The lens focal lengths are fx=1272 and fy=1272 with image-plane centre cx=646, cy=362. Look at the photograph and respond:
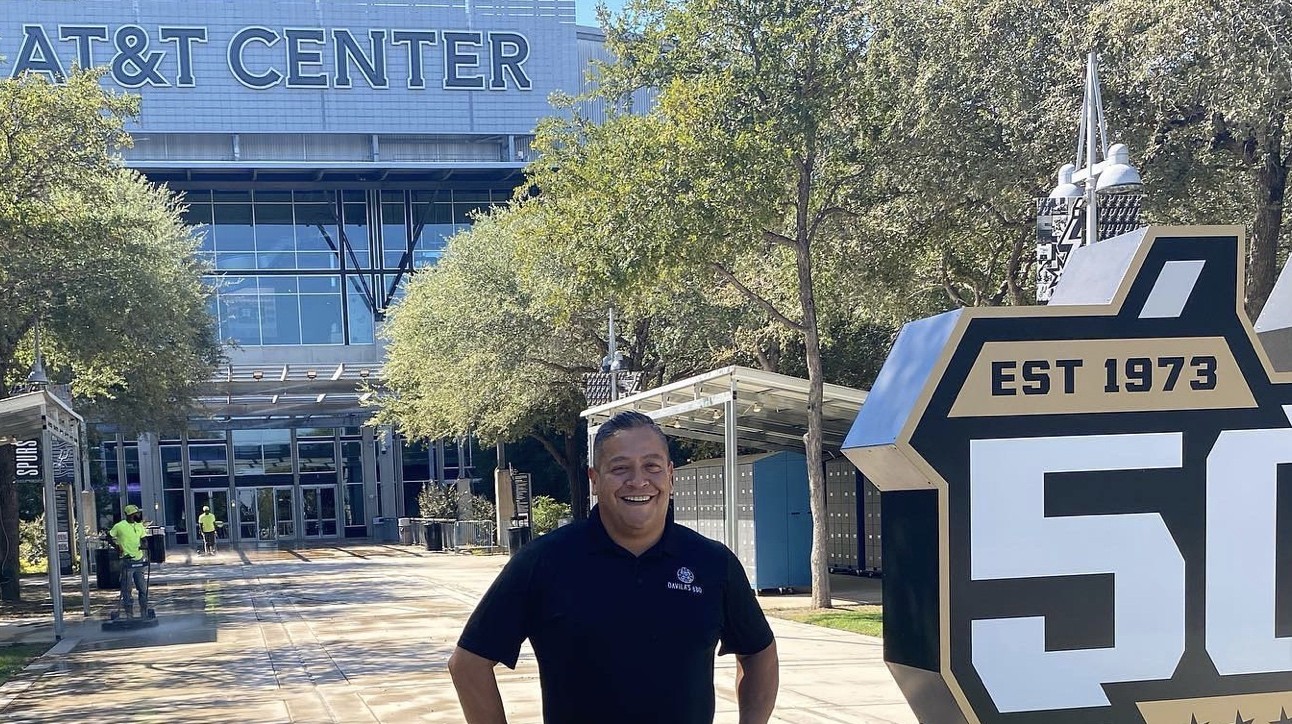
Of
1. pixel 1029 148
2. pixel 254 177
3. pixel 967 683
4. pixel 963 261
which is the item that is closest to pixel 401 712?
pixel 967 683

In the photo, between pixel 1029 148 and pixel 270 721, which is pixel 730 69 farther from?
pixel 270 721

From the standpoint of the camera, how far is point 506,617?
3350 millimetres

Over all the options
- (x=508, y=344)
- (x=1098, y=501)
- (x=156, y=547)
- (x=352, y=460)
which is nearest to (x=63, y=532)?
(x=156, y=547)

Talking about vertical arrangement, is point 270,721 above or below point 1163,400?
below

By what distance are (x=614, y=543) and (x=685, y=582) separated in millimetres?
213

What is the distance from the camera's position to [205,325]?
97.9 feet

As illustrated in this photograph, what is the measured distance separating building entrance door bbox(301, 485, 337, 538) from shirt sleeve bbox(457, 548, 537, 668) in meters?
51.3

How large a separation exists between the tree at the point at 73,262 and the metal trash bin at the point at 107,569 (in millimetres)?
3324

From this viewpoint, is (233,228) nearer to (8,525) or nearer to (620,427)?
(8,525)

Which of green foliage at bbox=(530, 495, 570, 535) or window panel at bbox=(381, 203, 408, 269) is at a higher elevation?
window panel at bbox=(381, 203, 408, 269)

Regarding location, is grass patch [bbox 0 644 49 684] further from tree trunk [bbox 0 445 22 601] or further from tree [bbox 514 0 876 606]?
tree [bbox 514 0 876 606]

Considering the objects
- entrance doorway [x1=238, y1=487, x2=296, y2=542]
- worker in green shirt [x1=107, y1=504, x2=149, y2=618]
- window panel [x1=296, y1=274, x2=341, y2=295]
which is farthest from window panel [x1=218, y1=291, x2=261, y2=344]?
worker in green shirt [x1=107, y1=504, x2=149, y2=618]

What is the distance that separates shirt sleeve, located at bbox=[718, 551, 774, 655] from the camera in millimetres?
3457

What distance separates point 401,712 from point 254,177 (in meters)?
48.8
